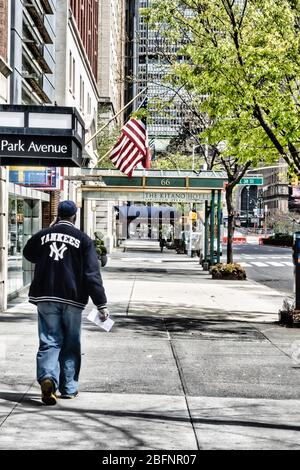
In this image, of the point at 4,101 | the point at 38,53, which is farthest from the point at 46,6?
the point at 4,101

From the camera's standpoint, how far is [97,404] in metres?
7.69

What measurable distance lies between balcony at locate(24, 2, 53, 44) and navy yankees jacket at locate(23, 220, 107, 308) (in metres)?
14.5

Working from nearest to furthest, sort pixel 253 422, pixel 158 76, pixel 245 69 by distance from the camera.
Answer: pixel 253 422
pixel 245 69
pixel 158 76

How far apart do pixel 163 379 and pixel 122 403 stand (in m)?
1.43

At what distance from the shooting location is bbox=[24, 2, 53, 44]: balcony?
2142 centimetres

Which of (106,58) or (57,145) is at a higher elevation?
(106,58)

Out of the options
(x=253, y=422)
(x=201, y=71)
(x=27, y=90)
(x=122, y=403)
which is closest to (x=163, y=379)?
(x=122, y=403)

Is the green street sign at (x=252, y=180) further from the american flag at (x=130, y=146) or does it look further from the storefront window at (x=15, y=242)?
the storefront window at (x=15, y=242)

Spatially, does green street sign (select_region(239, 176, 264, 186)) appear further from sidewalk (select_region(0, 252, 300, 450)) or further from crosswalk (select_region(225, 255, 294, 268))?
sidewalk (select_region(0, 252, 300, 450))

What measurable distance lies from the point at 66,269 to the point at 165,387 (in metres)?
1.93

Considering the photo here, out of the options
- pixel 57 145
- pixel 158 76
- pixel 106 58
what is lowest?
pixel 57 145

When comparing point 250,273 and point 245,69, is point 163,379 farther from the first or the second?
point 250,273

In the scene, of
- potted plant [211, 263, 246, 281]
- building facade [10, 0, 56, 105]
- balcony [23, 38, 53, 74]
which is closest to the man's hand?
building facade [10, 0, 56, 105]

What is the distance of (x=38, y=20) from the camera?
23.4 meters
